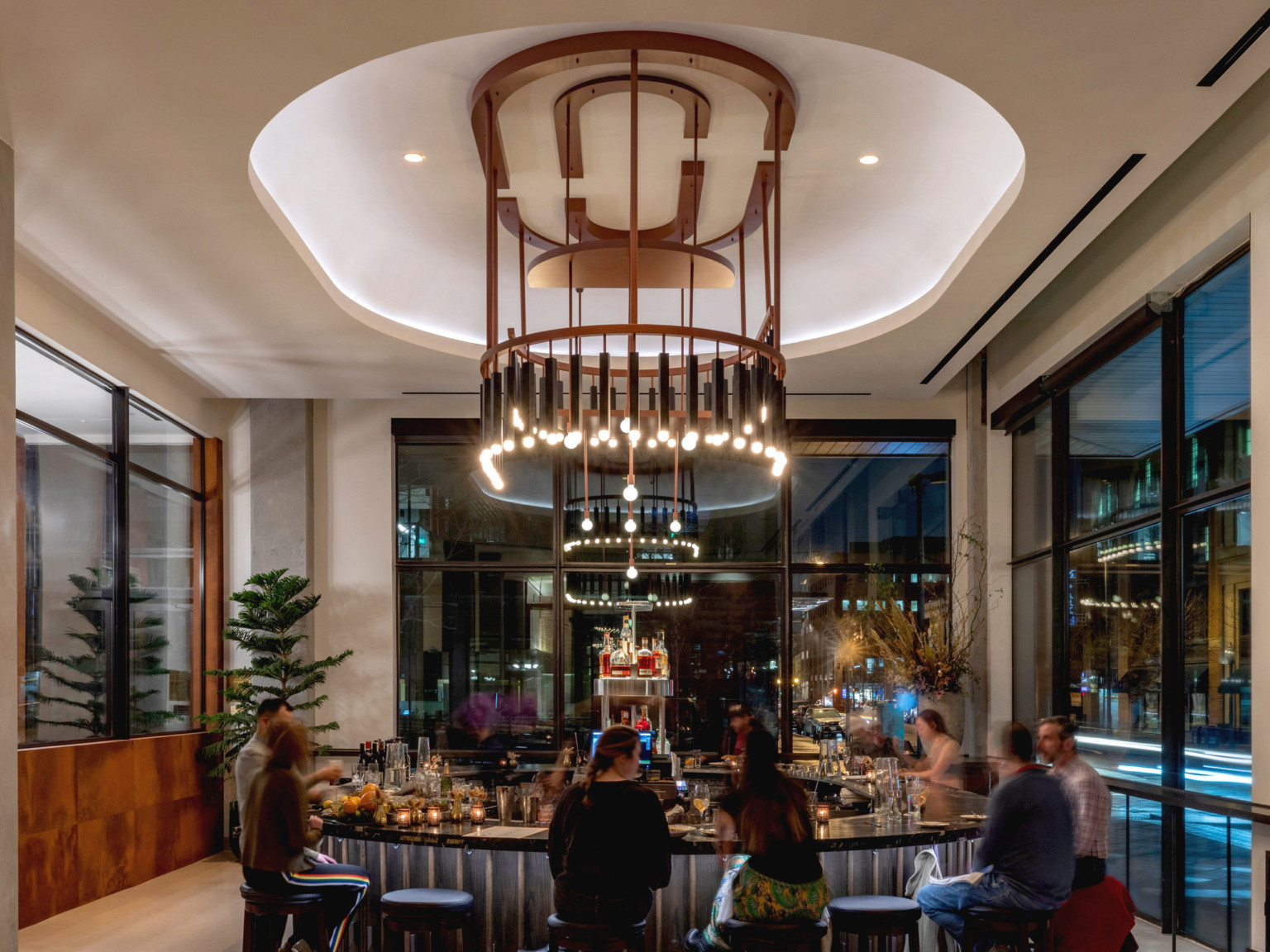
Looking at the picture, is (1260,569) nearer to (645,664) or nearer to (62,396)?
(645,664)

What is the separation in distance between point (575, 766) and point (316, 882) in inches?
119

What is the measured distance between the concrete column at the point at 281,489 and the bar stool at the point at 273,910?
5719 mm

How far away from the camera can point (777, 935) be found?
13.1 ft

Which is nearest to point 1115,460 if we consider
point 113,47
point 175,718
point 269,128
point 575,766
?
point 575,766

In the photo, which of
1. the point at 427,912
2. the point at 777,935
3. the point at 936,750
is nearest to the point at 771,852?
the point at 777,935

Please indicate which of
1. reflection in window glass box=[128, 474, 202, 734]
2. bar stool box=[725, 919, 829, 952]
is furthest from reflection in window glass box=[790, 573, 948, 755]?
bar stool box=[725, 919, 829, 952]

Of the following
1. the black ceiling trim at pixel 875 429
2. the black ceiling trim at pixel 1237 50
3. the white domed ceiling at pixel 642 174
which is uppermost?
the white domed ceiling at pixel 642 174

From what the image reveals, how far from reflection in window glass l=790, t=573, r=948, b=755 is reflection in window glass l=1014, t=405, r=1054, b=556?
1111mm

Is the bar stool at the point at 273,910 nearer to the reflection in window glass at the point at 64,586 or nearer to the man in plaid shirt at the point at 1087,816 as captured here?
the man in plaid shirt at the point at 1087,816

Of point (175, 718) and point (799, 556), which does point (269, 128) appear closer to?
point (175, 718)

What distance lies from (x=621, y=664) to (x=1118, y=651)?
13.6ft

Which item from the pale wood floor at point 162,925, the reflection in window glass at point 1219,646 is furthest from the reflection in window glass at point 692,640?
the reflection in window glass at point 1219,646

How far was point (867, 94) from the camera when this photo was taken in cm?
546

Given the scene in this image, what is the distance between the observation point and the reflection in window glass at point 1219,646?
578 cm
